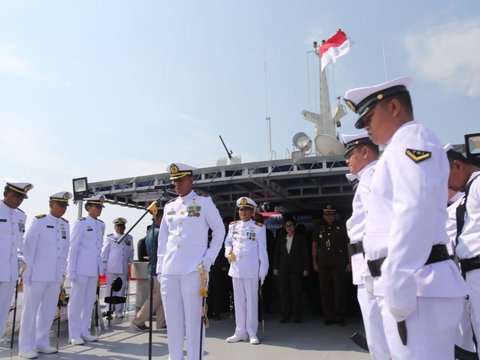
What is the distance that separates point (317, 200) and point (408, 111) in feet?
29.8

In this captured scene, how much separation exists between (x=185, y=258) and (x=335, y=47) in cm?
979

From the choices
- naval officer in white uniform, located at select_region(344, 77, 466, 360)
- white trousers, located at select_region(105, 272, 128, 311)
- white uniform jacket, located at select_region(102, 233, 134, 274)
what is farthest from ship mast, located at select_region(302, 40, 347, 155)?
naval officer in white uniform, located at select_region(344, 77, 466, 360)

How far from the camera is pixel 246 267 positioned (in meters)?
6.36

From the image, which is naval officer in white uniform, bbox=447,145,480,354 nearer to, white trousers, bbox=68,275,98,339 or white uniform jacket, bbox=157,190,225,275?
white uniform jacket, bbox=157,190,225,275

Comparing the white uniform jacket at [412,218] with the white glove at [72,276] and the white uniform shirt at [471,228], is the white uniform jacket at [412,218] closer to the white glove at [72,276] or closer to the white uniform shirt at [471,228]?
the white uniform shirt at [471,228]

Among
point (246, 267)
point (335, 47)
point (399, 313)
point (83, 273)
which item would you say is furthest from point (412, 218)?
point (335, 47)

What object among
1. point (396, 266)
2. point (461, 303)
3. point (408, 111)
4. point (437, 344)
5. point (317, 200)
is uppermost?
point (317, 200)

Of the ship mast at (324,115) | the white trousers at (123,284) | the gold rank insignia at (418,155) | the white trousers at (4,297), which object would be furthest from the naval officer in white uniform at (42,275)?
the ship mast at (324,115)

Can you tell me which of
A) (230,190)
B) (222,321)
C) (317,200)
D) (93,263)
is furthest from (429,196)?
(317,200)

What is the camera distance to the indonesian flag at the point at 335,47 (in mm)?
11852

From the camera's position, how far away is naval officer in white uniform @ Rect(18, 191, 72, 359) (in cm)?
560

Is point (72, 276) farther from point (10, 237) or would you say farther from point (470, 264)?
point (470, 264)

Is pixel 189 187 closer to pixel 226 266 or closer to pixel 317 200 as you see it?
pixel 226 266

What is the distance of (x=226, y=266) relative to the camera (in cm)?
831
